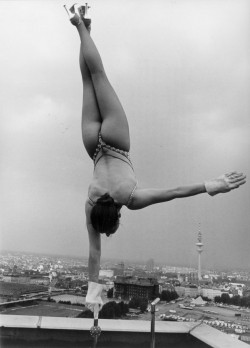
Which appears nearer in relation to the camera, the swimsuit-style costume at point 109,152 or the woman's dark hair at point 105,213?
the woman's dark hair at point 105,213

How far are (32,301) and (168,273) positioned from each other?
3.87ft

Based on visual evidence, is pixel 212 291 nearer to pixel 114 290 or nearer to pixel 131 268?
pixel 131 268

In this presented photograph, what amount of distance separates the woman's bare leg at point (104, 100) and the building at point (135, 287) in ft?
3.21

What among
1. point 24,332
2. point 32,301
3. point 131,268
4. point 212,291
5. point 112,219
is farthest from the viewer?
point 212,291

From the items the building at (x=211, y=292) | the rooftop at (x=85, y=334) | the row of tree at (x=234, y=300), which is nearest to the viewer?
the rooftop at (x=85, y=334)

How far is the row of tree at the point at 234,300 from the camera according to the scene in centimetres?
322

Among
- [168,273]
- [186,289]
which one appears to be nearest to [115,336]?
[168,273]

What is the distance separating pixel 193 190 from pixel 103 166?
453mm

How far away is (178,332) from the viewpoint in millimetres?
2340

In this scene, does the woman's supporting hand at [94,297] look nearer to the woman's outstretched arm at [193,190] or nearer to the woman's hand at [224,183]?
the woman's outstretched arm at [193,190]

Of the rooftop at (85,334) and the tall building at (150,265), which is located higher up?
the tall building at (150,265)

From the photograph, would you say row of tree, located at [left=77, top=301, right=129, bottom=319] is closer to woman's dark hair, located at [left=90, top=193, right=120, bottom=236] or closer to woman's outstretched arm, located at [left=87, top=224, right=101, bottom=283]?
woman's outstretched arm, located at [left=87, top=224, right=101, bottom=283]

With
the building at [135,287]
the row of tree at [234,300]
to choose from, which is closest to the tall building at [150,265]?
the building at [135,287]

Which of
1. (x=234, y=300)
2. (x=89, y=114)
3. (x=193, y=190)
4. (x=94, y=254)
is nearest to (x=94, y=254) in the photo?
(x=94, y=254)
